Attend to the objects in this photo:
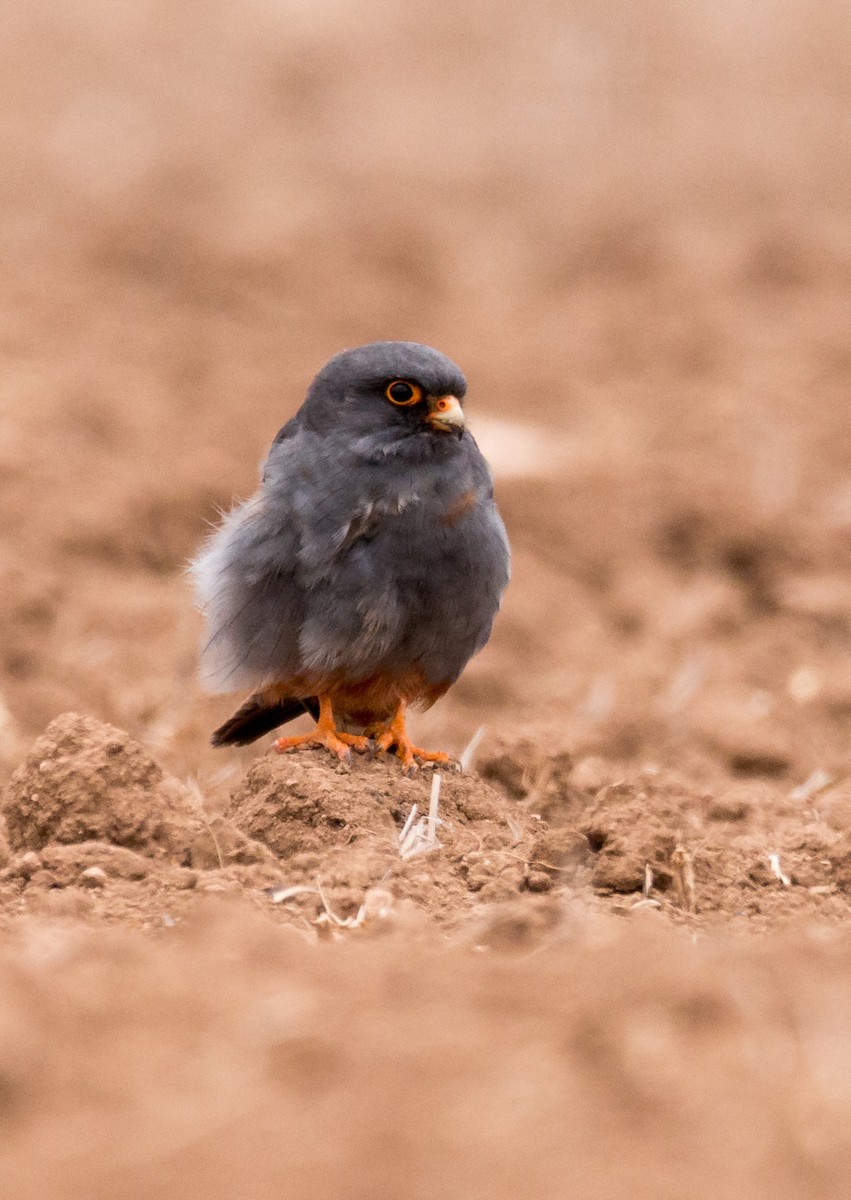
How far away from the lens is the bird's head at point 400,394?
5.89m

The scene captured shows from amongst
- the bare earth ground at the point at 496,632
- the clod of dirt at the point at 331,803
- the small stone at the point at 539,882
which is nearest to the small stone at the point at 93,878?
the bare earth ground at the point at 496,632

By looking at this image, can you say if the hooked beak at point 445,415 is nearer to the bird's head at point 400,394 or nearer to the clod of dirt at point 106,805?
the bird's head at point 400,394

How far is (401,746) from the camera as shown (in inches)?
236

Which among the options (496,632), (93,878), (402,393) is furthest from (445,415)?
(496,632)

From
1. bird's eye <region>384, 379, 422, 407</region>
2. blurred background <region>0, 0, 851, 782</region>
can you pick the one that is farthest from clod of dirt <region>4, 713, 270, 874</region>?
blurred background <region>0, 0, 851, 782</region>

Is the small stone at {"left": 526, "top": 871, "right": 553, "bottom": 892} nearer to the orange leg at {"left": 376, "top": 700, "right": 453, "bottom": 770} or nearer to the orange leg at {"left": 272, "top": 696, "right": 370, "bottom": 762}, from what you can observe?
the orange leg at {"left": 376, "top": 700, "right": 453, "bottom": 770}

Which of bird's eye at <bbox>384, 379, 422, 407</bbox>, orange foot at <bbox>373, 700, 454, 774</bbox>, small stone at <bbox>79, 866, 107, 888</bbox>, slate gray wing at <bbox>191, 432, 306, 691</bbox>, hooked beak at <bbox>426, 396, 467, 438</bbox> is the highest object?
bird's eye at <bbox>384, 379, 422, 407</bbox>

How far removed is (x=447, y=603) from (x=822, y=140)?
36.4ft

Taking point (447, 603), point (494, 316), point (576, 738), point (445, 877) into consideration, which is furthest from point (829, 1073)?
point (494, 316)

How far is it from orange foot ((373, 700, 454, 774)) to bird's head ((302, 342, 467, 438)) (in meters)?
0.95

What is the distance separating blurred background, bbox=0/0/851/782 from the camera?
8.31 meters

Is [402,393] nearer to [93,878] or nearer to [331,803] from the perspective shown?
[331,803]

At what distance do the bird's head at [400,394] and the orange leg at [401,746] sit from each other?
0.95m

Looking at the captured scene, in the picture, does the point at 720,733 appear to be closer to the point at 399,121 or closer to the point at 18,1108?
the point at 18,1108
